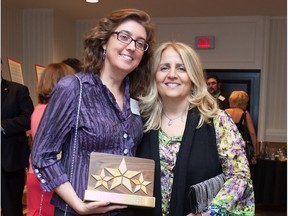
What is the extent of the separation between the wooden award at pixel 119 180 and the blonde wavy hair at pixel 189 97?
302 mm

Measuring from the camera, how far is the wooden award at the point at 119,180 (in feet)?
4.30

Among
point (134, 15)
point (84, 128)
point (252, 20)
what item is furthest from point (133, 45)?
point (252, 20)

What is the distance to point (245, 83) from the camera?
637cm

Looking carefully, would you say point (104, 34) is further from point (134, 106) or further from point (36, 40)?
point (36, 40)

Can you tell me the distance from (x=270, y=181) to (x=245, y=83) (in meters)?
2.13

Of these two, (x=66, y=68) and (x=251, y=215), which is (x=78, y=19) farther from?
(x=251, y=215)

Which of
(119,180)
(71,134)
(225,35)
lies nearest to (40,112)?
(71,134)

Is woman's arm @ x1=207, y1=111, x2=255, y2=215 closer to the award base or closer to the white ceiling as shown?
the award base

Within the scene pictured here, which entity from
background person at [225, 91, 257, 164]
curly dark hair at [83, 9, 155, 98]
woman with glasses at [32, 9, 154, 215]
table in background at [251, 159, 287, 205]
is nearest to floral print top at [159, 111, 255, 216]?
woman with glasses at [32, 9, 154, 215]

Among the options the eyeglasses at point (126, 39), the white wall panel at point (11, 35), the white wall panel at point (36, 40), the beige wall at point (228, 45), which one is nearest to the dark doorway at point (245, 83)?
the beige wall at point (228, 45)

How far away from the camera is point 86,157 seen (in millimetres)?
1364

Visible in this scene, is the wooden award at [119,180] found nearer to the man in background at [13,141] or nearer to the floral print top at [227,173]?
the floral print top at [227,173]

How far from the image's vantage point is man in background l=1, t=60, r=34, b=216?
119 inches

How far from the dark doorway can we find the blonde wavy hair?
483 centimetres
